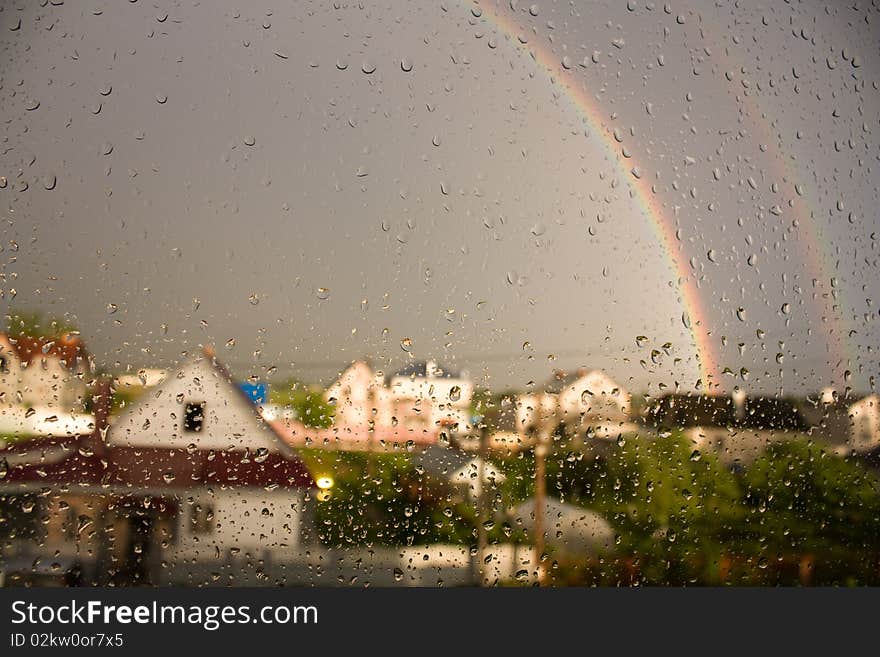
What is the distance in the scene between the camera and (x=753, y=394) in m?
2.69

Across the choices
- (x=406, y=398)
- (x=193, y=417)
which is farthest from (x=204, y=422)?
(x=406, y=398)

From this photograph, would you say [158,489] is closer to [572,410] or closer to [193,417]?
[193,417]

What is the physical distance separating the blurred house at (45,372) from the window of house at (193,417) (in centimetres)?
27

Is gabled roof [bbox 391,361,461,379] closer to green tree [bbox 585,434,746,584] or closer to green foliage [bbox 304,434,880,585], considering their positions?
green foliage [bbox 304,434,880,585]

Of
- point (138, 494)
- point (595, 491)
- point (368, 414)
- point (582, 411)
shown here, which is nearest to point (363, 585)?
point (368, 414)

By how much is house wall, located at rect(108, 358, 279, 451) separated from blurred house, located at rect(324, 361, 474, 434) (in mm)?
267

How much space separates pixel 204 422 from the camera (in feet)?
6.88

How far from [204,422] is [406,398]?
0.66m

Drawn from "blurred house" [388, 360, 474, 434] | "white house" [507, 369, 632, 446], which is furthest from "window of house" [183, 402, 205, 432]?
"white house" [507, 369, 632, 446]

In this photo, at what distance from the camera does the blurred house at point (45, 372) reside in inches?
78.4

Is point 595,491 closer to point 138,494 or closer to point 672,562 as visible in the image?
point 672,562

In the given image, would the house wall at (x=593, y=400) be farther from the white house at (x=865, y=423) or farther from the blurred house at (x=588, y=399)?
the white house at (x=865, y=423)

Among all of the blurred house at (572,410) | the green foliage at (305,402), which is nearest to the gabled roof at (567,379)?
the blurred house at (572,410)

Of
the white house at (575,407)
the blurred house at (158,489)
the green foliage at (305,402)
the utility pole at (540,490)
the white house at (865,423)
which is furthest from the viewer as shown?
the white house at (865,423)
